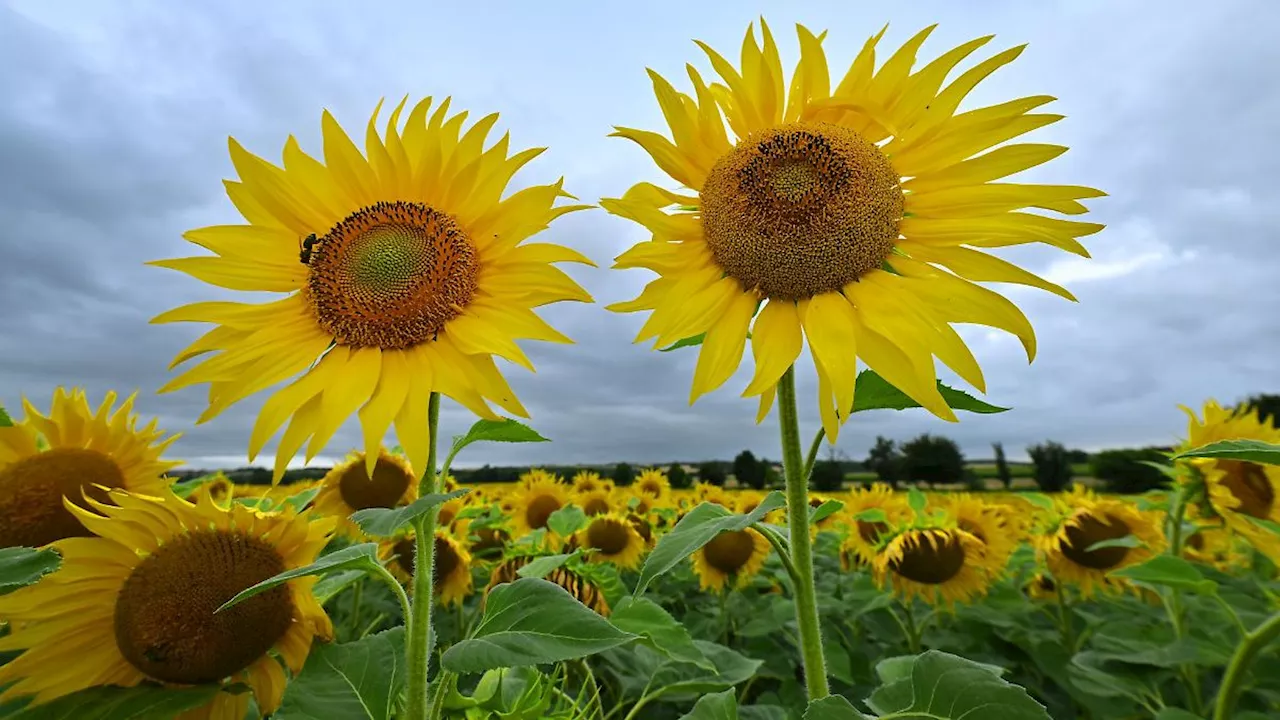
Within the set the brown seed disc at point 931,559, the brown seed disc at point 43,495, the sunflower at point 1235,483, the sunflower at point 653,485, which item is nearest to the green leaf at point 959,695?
the brown seed disc at point 43,495

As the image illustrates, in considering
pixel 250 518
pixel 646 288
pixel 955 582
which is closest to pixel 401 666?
pixel 250 518

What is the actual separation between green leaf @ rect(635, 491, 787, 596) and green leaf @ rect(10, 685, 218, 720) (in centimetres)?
122

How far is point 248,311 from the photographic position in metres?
2.04

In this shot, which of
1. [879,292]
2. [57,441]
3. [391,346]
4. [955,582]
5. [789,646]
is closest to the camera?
[879,292]

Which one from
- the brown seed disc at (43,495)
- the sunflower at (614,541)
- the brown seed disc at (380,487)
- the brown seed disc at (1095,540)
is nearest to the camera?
the brown seed disc at (43,495)

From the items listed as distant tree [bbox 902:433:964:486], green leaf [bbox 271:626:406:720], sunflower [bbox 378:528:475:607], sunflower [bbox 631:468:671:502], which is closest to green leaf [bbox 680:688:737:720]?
green leaf [bbox 271:626:406:720]

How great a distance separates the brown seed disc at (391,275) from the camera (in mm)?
1959

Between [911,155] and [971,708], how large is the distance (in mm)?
1456

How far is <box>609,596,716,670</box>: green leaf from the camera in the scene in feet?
7.69

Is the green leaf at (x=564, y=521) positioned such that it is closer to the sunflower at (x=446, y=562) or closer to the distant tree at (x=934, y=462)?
the sunflower at (x=446, y=562)

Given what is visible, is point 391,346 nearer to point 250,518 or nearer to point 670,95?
point 250,518

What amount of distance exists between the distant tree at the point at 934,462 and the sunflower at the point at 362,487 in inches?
A: 1215

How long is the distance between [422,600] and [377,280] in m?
0.93

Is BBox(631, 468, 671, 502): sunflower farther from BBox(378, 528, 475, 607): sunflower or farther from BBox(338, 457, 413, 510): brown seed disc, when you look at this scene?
BBox(338, 457, 413, 510): brown seed disc
